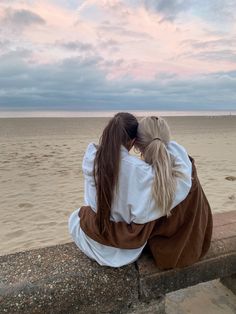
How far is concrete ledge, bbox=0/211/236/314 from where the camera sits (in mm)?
2145

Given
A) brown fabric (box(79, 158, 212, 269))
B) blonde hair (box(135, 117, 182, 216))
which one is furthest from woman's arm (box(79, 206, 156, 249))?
blonde hair (box(135, 117, 182, 216))

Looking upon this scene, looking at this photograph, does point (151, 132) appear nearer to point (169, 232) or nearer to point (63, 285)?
point (169, 232)

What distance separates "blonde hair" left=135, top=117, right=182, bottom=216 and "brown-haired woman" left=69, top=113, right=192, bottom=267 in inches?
1.3

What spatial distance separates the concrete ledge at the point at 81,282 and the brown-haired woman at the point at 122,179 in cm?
27

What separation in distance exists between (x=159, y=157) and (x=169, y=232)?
545 mm

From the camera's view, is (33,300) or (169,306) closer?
(33,300)

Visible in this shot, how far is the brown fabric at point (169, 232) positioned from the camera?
2.24 metres

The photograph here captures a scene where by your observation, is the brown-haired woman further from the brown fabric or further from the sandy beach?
the sandy beach

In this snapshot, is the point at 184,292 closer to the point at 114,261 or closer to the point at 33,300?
the point at 114,261

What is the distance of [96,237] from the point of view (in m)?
2.28

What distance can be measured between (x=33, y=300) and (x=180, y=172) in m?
1.23

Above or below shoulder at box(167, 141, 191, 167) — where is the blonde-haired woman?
below

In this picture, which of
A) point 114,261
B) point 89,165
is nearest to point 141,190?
point 89,165

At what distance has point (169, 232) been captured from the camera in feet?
7.54
